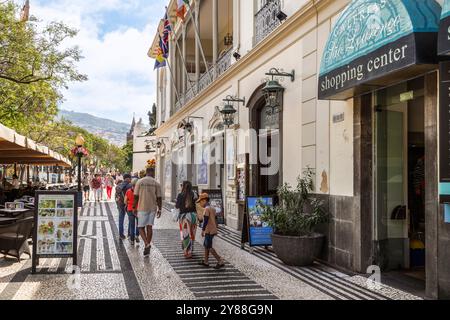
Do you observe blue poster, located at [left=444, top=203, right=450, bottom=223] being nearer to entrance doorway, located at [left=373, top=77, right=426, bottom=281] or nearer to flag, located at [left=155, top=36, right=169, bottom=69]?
entrance doorway, located at [left=373, top=77, right=426, bottom=281]

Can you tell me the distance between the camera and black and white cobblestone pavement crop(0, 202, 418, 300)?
5.99m

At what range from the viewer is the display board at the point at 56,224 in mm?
7168

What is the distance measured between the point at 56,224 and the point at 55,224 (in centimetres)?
Answer: 1

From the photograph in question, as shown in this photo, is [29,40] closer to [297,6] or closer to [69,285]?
[297,6]

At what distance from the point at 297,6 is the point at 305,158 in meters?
3.31

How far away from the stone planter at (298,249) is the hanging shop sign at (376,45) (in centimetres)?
247

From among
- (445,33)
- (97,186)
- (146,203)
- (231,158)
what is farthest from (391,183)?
(97,186)

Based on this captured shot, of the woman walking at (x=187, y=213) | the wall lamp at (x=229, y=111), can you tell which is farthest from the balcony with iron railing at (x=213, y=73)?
the woman walking at (x=187, y=213)

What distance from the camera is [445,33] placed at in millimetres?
4840

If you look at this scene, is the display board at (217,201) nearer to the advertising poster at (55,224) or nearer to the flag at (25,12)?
the advertising poster at (55,224)

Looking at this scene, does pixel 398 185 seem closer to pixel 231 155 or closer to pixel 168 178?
pixel 231 155

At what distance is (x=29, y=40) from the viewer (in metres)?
16.7

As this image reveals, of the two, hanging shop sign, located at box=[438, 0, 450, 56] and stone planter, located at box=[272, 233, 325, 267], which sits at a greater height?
hanging shop sign, located at box=[438, 0, 450, 56]

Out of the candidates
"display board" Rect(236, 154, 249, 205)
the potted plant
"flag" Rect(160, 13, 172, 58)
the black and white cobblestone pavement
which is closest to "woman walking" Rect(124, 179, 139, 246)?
the black and white cobblestone pavement
